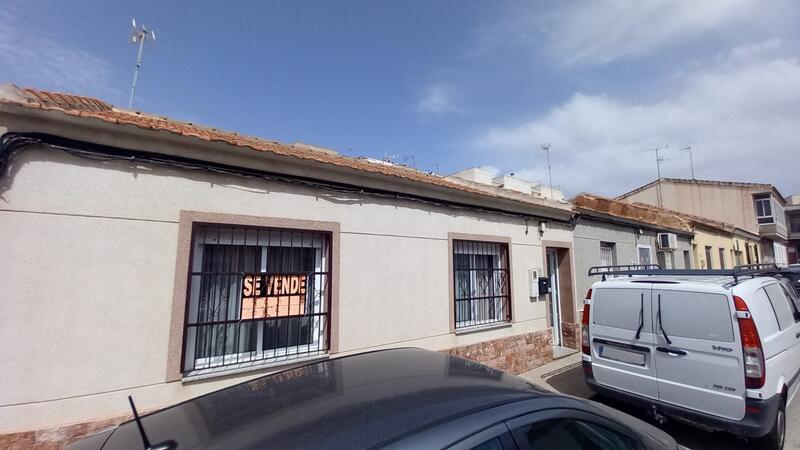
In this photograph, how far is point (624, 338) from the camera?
4461 millimetres

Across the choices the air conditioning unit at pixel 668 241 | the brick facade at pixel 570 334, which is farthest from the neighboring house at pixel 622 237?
the brick facade at pixel 570 334

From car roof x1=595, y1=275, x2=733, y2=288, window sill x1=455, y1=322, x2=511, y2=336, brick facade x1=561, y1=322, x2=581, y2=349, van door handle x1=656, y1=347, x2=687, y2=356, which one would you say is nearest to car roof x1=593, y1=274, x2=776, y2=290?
car roof x1=595, y1=275, x2=733, y2=288

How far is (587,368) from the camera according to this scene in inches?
189

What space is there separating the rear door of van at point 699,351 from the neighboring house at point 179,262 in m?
2.67

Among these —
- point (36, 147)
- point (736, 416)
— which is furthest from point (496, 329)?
point (36, 147)

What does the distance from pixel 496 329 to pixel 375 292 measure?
2.72 meters

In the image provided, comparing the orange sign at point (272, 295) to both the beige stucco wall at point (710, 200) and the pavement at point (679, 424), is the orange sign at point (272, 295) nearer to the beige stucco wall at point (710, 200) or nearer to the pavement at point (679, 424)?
the pavement at point (679, 424)

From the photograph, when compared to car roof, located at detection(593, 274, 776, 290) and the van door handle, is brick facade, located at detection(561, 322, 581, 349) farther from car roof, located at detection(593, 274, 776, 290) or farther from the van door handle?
the van door handle

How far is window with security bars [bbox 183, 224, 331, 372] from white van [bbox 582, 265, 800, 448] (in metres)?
3.65

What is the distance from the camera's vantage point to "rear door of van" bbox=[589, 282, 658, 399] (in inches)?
167

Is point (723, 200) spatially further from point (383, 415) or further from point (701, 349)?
point (383, 415)

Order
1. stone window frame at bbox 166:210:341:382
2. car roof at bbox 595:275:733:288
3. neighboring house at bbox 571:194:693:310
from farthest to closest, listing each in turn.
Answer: neighboring house at bbox 571:194:693:310, car roof at bbox 595:275:733:288, stone window frame at bbox 166:210:341:382

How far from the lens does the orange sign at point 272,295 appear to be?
3.96m

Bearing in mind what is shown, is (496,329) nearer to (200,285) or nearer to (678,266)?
(200,285)
